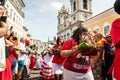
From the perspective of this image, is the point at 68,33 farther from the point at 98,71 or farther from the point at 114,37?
the point at 114,37

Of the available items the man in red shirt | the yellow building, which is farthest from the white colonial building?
the man in red shirt

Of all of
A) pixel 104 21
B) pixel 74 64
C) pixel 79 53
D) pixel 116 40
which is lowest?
pixel 74 64

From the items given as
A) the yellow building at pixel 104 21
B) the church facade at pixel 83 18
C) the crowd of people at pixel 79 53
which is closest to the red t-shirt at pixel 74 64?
the crowd of people at pixel 79 53

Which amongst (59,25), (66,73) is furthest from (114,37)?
(59,25)

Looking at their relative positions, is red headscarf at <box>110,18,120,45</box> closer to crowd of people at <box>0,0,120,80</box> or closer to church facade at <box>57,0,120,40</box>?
crowd of people at <box>0,0,120,80</box>

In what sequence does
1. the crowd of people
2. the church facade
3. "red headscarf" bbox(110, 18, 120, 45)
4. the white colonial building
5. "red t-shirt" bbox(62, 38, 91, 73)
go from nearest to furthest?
"red headscarf" bbox(110, 18, 120, 45), the crowd of people, "red t-shirt" bbox(62, 38, 91, 73), the white colonial building, the church facade

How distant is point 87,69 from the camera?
469 cm

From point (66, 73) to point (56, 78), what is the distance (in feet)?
12.7

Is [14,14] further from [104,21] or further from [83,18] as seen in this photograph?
[83,18]

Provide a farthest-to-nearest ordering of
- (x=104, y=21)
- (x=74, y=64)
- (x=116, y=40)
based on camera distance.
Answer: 1. (x=104, y=21)
2. (x=74, y=64)
3. (x=116, y=40)

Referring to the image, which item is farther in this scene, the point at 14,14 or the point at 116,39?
the point at 14,14

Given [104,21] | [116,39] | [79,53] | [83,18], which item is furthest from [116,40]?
[83,18]

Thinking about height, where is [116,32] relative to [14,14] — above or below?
below

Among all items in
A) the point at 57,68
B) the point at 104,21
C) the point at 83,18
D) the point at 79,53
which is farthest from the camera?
the point at 83,18
